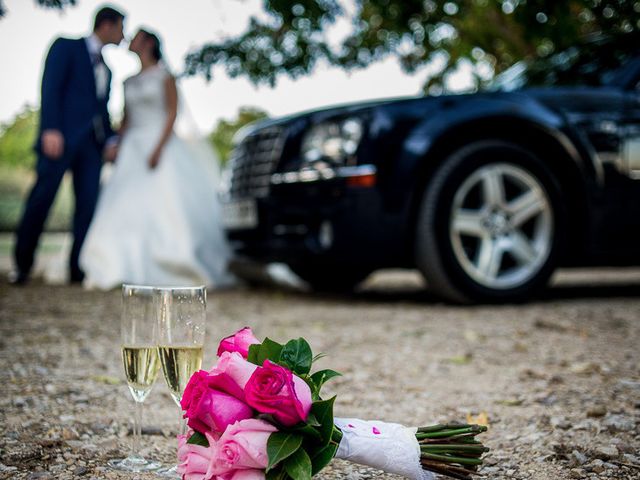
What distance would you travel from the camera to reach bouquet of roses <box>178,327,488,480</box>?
4.98 ft

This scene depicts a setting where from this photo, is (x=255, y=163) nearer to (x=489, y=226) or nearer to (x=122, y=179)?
(x=489, y=226)

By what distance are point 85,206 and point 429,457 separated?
560 cm

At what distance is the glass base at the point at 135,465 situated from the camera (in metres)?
1.96

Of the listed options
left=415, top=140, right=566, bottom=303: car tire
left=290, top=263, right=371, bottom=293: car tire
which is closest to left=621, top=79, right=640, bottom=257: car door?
left=415, top=140, right=566, bottom=303: car tire

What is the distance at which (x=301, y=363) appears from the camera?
5.49 feet

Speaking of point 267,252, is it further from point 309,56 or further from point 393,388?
point 309,56

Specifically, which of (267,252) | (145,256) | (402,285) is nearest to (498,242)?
(267,252)

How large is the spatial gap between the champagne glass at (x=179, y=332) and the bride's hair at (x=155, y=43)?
5.43 metres

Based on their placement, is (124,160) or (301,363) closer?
(301,363)

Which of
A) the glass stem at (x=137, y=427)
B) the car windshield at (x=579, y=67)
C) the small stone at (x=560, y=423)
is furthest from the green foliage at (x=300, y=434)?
the car windshield at (x=579, y=67)

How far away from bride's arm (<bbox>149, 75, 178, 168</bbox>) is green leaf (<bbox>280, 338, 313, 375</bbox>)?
5336mm

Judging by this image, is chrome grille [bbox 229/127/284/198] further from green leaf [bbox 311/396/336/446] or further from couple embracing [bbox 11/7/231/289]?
green leaf [bbox 311/396/336/446]

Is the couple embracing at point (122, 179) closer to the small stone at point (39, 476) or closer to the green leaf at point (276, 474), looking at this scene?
the small stone at point (39, 476)

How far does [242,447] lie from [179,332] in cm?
37
